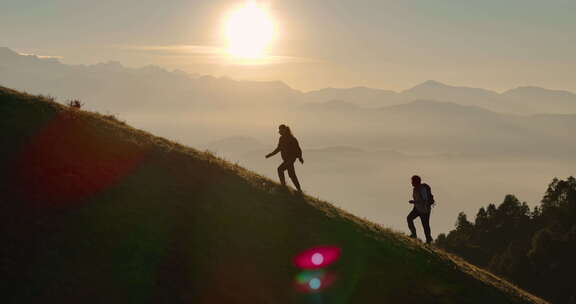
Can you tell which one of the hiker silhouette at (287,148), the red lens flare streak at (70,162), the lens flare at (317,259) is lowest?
the lens flare at (317,259)

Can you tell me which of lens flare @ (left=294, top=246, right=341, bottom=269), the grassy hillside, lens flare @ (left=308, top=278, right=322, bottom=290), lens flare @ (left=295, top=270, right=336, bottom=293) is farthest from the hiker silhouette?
lens flare @ (left=308, top=278, right=322, bottom=290)

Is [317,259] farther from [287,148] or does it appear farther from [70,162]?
[70,162]

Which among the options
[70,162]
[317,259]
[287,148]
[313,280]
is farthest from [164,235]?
[287,148]

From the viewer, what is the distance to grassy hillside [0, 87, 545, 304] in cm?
1029

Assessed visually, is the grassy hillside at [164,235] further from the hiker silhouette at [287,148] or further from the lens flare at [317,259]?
the hiker silhouette at [287,148]

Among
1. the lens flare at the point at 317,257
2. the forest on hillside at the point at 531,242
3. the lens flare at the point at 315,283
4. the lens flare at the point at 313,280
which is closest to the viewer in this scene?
the lens flare at the point at 313,280

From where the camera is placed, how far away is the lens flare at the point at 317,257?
1321cm

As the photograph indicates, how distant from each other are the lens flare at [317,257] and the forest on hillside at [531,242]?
1569 inches

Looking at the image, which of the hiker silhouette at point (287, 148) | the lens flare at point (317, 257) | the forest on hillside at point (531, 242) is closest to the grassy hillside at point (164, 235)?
the lens flare at point (317, 257)

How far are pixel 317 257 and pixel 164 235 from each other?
4.49 meters

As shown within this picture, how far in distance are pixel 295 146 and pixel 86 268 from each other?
9724 mm

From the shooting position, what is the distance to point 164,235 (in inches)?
482

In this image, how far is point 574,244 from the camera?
163 feet

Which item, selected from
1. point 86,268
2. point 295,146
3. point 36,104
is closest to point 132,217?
point 86,268
